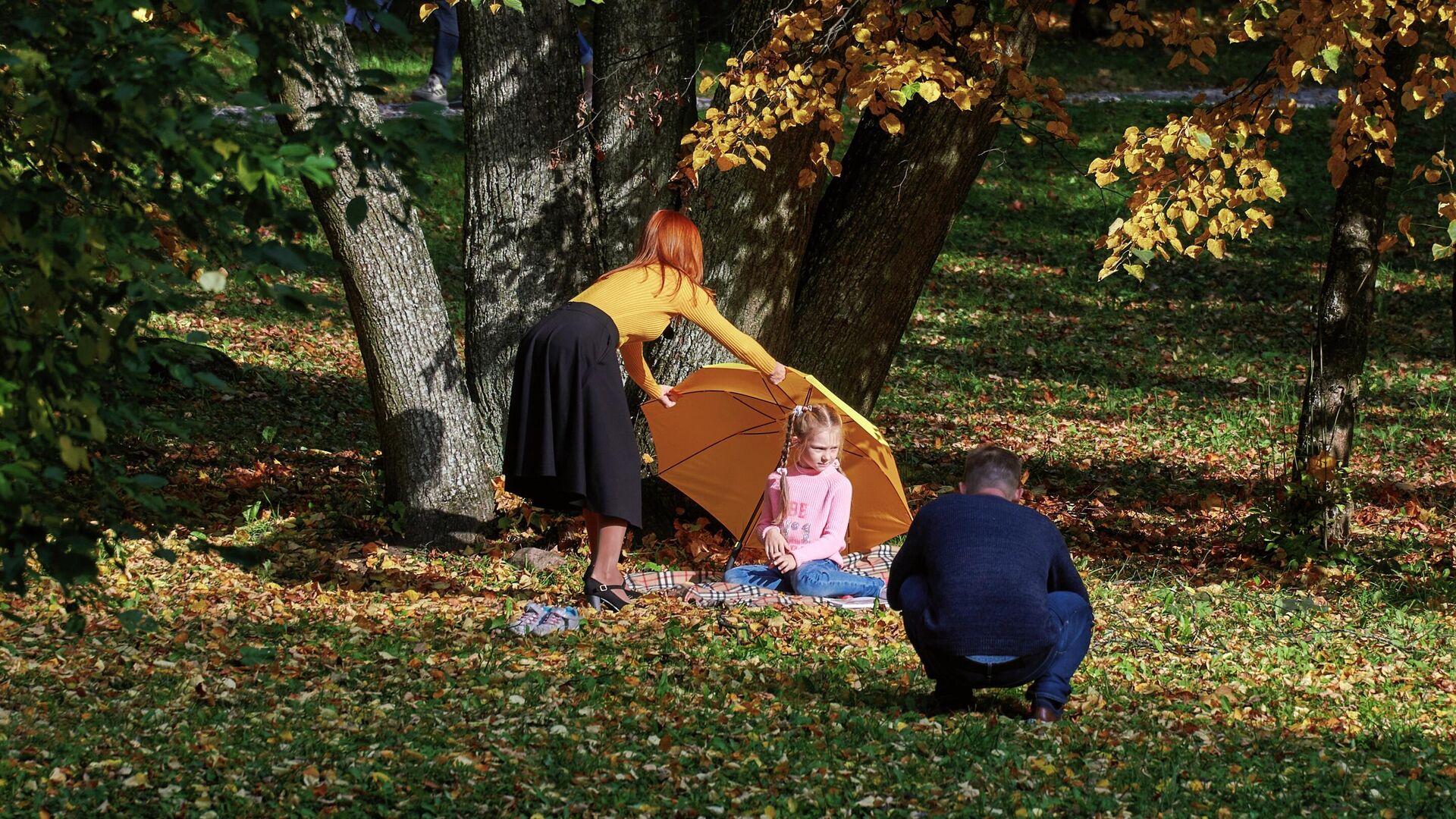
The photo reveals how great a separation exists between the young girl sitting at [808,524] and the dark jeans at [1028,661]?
64.4 inches

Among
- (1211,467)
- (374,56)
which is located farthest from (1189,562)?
(374,56)

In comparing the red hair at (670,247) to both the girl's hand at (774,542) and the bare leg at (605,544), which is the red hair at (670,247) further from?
the girl's hand at (774,542)

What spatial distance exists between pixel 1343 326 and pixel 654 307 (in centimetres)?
422

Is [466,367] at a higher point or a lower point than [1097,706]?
higher

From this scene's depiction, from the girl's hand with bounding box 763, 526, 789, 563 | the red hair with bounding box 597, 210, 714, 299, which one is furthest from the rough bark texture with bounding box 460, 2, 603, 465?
the girl's hand with bounding box 763, 526, 789, 563

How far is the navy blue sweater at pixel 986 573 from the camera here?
463 centimetres

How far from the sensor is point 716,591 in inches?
262

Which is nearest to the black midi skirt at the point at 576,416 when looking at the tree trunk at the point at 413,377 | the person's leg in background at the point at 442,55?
the tree trunk at the point at 413,377

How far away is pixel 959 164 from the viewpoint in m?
7.62

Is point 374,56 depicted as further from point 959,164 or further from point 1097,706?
point 1097,706

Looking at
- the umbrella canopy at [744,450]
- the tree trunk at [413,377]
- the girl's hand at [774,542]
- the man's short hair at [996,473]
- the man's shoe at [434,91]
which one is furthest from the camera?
the man's shoe at [434,91]

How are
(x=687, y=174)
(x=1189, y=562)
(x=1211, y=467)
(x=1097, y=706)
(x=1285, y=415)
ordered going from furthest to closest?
(x=1285, y=415)
(x=1211, y=467)
(x=1189, y=562)
(x=687, y=174)
(x=1097, y=706)

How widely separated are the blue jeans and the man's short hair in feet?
6.00

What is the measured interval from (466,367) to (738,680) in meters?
3.06
